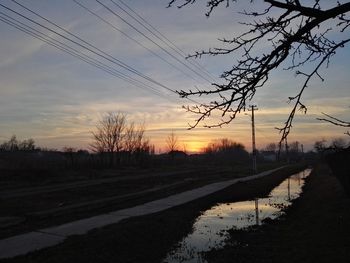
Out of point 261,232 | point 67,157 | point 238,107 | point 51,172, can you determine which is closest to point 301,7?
point 238,107

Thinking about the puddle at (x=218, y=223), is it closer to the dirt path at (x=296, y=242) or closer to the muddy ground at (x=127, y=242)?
the muddy ground at (x=127, y=242)

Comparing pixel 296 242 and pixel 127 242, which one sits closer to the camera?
pixel 127 242

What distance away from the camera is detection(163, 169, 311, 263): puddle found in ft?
37.2

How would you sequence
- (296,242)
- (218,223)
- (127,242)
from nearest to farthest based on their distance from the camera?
(127,242), (296,242), (218,223)

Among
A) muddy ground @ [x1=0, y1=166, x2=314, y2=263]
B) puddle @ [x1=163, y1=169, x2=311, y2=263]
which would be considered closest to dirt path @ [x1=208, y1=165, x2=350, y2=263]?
puddle @ [x1=163, y1=169, x2=311, y2=263]

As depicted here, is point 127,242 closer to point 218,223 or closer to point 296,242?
point 296,242

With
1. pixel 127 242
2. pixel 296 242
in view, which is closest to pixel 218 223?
pixel 296 242

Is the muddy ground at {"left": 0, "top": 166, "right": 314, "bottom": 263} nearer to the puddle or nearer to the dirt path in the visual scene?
the puddle

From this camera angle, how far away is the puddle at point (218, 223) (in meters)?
11.3

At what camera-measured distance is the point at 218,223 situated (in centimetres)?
1661

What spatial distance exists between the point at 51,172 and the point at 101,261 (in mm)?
32845

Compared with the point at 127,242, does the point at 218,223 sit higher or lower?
lower

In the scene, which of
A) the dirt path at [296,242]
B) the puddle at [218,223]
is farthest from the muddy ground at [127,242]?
the dirt path at [296,242]

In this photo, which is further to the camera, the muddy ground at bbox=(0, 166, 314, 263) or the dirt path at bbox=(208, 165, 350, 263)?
the dirt path at bbox=(208, 165, 350, 263)
